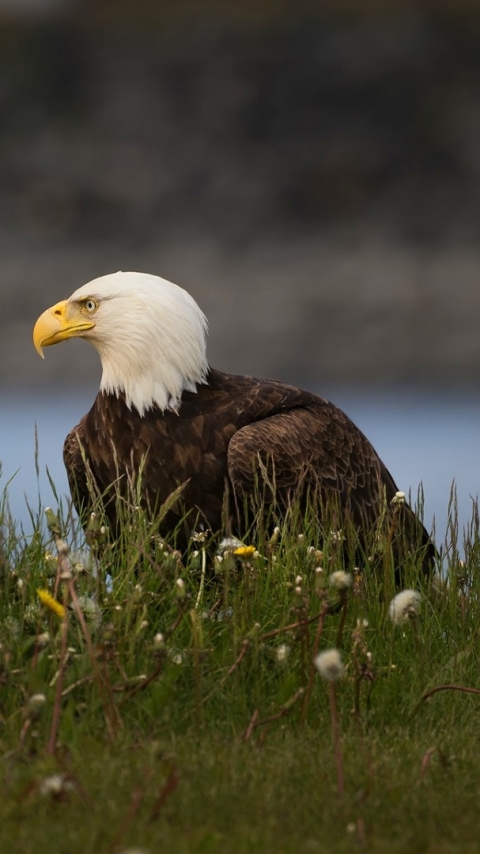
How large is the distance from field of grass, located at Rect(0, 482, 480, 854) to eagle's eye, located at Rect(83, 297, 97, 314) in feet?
6.02

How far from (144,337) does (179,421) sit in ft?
2.04

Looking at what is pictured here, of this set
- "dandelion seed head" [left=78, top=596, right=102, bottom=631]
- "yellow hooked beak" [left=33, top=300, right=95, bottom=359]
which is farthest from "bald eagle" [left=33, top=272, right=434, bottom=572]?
"dandelion seed head" [left=78, top=596, right=102, bottom=631]

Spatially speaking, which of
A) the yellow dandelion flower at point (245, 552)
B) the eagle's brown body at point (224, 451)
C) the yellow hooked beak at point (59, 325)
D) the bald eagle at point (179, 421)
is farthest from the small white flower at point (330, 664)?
the yellow hooked beak at point (59, 325)

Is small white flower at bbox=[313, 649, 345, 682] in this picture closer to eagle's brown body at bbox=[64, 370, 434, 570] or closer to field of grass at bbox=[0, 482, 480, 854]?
field of grass at bbox=[0, 482, 480, 854]

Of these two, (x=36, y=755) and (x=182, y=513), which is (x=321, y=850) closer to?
(x=36, y=755)

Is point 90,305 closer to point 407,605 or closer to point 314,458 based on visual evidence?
point 314,458

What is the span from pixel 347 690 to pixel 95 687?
47.4 inches

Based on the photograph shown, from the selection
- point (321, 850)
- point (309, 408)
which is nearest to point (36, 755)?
point (321, 850)

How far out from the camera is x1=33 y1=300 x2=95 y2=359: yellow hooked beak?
25.2ft

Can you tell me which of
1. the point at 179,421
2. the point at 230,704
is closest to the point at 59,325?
the point at 179,421

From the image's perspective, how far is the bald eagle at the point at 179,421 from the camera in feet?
24.1

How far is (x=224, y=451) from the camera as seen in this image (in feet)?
24.4

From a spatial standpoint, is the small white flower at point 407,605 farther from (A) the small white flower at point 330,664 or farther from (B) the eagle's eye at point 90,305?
(B) the eagle's eye at point 90,305

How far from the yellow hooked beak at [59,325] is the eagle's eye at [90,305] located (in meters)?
0.05
